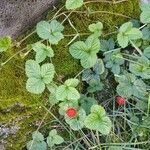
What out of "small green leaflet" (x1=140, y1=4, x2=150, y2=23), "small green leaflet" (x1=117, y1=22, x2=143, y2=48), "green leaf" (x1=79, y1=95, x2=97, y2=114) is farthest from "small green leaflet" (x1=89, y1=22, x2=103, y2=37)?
"green leaf" (x1=79, y1=95, x2=97, y2=114)

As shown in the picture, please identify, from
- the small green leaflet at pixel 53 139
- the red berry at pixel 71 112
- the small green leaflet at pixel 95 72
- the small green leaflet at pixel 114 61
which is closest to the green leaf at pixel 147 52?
the small green leaflet at pixel 114 61

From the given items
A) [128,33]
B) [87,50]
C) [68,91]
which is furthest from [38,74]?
[128,33]

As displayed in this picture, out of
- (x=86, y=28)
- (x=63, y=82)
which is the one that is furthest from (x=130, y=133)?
(x=86, y=28)

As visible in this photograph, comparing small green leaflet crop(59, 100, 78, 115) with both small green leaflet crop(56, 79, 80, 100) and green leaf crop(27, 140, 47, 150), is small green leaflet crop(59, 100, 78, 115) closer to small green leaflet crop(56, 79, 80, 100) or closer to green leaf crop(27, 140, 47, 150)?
small green leaflet crop(56, 79, 80, 100)

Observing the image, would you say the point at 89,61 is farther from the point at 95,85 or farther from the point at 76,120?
the point at 76,120

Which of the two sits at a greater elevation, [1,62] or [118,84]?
[1,62]

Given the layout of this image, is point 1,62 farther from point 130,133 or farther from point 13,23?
point 130,133
